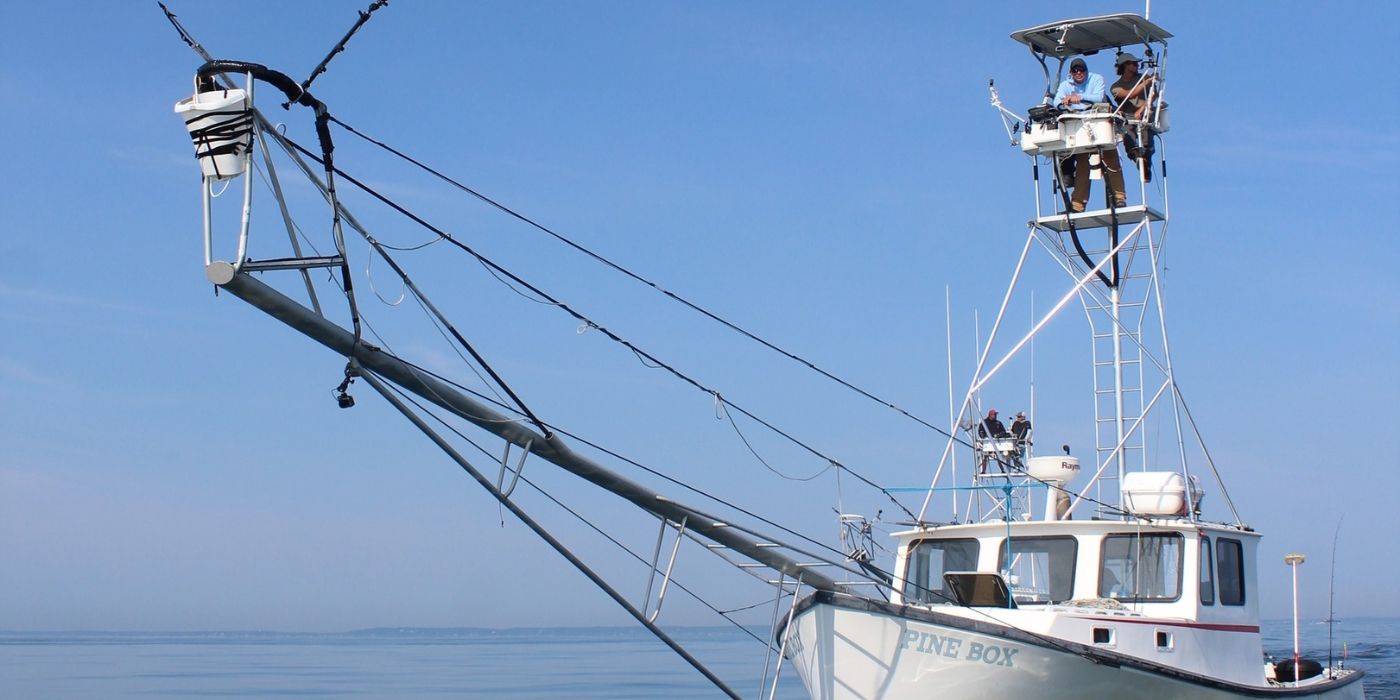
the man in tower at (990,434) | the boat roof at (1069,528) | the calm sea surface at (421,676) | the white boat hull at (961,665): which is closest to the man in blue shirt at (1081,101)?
the man in tower at (990,434)

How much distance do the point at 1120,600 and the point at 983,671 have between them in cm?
253

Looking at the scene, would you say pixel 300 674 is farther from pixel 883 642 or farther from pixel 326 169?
pixel 326 169

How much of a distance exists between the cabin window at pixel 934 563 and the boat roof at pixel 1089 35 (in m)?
7.34

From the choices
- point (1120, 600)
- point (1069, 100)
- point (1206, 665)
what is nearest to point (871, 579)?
point (1120, 600)

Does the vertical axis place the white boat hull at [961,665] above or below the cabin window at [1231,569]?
below

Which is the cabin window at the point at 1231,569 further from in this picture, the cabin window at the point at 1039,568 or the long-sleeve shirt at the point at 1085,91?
the long-sleeve shirt at the point at 1085,91

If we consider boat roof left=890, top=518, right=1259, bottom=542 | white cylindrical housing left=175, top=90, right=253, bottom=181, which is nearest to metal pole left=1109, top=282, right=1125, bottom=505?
boat roof left=890, top=518, right=1259, bottom=542

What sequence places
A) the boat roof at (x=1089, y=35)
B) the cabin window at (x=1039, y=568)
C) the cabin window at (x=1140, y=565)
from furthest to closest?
the boat roof at (x=1089, y=35) → the cabin window at (x=1039, y=568) → the cabin window at (x=1140, y=565)

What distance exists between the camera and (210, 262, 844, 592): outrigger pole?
10.2 metres

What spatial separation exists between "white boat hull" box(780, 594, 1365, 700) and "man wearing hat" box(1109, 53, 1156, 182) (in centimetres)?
748

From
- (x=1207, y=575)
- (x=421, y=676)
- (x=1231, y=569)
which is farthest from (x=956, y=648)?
(x=421, y=676)

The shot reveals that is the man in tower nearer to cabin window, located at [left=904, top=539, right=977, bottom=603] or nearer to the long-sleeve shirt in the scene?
cabin window, located at [left=904, top=539, right=977, bottom=603]

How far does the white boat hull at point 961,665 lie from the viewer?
48.3ft

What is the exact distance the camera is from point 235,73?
Result: 1029 cm
